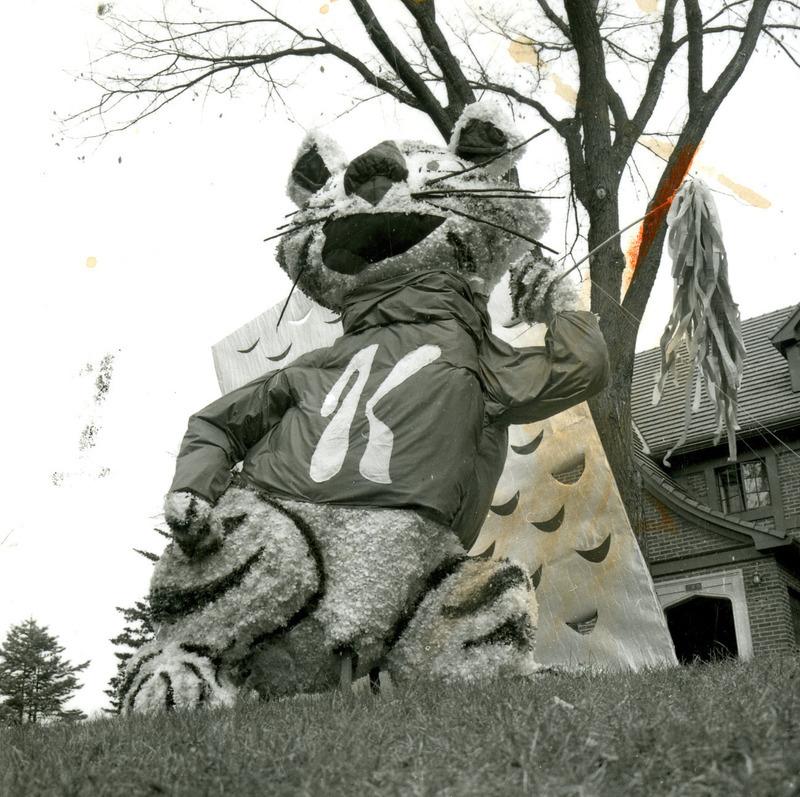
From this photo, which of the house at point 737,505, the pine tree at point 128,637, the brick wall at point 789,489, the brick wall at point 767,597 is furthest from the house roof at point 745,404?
the pine tree at point 128,637

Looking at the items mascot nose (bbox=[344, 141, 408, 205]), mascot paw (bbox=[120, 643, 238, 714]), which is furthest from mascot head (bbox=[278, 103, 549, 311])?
mascot paw (bbox=[120, 643, 238, 714])

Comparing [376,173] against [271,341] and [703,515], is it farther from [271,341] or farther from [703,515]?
[703,515]

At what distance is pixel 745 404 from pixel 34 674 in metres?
6.97

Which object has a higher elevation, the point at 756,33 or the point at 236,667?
the point at 756,33

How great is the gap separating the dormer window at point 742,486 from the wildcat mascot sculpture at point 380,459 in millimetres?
6936

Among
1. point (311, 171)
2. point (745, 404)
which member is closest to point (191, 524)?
point (311, 171)

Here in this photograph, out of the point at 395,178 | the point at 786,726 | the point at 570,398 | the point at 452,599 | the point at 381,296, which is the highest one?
the point at 395,178

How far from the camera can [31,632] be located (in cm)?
455

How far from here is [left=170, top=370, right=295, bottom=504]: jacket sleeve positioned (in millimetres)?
3379

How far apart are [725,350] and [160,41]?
3.91 meters

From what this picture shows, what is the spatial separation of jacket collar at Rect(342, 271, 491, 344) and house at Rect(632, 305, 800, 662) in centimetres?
557

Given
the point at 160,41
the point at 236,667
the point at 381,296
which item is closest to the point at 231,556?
the point at 236,667

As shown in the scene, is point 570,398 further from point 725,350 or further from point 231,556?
point 231,556

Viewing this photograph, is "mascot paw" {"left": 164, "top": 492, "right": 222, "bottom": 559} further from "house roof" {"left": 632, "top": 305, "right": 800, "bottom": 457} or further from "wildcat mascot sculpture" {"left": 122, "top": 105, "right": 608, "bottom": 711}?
"house roof" {"left": 632, "top": 305, "right": 800, "bottom": 457}
